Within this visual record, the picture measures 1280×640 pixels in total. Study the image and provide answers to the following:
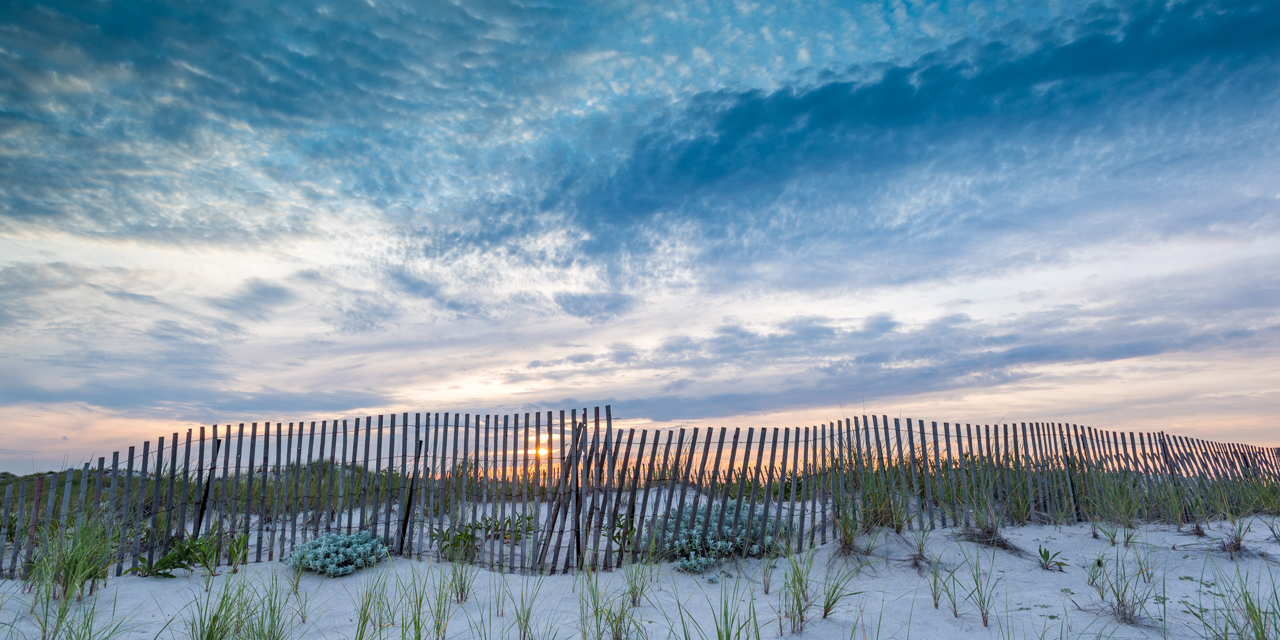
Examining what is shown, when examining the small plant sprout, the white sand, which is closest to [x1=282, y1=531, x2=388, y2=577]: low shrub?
the white sand

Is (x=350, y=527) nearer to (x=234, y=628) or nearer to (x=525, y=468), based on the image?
(x=525, y=468)

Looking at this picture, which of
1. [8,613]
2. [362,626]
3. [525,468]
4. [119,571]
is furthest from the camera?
[525,468]

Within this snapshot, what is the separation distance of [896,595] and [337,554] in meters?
5.42

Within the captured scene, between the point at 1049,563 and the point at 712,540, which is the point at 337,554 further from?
the point at 1049,563

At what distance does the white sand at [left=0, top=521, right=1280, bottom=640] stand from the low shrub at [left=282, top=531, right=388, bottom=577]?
121 millimetres

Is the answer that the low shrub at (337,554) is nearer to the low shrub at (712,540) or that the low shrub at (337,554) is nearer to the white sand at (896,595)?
the white sand at (896,595)

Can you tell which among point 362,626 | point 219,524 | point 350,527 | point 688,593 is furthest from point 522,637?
point 219,524

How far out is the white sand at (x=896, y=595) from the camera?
4.49 m

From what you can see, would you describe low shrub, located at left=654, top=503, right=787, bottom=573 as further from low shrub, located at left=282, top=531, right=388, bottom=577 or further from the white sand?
low shrub, located at left=282, top=531, right=388, bottom=577

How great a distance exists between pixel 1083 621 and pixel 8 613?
8450mm

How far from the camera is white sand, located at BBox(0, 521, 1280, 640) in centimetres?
449

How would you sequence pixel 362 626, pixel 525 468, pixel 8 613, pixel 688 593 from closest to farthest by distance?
pixel 362 626, pixel 8 613, pixel 688 593, pixel 525 468

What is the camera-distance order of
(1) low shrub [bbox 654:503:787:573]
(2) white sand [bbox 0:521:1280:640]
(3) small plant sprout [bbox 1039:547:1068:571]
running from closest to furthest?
(2) white sand [bbox 0:521:1280:640], (3) small plant sprout [bbox 1039:547:1068:571], (1) low shrub [bbox 654:503:787:573]

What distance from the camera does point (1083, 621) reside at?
4.46 meters
